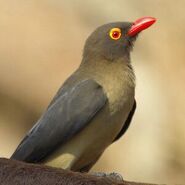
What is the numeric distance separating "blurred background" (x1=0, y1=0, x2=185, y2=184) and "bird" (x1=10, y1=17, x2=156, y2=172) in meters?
3.74

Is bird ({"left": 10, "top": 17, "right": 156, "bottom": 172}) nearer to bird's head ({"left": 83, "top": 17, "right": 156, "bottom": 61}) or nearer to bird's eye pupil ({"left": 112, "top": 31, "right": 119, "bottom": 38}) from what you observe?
bird's head ({"left": 83, "top": 17, "right": 156, "bottom": 61})

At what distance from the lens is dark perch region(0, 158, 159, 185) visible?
3.51m

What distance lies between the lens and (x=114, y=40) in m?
5.54

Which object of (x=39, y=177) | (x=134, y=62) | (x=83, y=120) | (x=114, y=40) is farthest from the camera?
(x=134, y=62)

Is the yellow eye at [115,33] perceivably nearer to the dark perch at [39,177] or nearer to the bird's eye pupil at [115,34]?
the bird's eye pupil at [115,34]

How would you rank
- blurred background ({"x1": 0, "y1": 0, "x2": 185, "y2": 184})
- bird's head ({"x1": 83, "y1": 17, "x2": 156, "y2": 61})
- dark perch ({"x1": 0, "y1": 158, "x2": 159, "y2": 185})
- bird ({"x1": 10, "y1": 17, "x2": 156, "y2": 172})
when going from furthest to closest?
blurred background ({"x1": 0, "y1": 0, "x2": 185, "y2": 184}), bird's head ({"x1": 83, "y1": 17, "x2": 156, "y2": 61}), bird ({"x1": 10, "y1": 17, "x2": 156, "y2": 172}), dark perch ({"x1": 0, "y1": 158, "x2": 159, "y2": 185})

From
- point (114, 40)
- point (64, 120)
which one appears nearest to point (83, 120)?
point (64, 120)

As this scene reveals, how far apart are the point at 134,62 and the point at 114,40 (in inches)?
182

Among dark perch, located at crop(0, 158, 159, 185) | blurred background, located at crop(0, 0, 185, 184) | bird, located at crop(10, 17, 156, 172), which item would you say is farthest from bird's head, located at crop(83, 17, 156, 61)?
blurred background, located at crop(0, 0, 185, 184)

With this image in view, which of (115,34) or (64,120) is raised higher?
(115,34)

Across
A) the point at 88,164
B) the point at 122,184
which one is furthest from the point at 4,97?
the point at 122,184

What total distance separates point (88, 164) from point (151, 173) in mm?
4530

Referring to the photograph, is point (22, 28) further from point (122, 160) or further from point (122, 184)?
point (122, 184)

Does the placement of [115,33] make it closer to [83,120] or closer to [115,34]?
[115,34]
